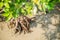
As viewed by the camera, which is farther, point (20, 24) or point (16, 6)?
point (20, 24)

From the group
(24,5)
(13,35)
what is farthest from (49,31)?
(24,5)

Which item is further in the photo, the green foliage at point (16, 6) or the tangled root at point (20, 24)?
the tangled root at point (20, 24)

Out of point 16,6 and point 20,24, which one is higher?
point 16,6

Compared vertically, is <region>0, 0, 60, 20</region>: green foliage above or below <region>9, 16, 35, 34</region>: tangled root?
above

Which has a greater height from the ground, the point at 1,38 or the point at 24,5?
the point at 24,5

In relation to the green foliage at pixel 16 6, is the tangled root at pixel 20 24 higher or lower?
lower

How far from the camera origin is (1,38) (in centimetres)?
227

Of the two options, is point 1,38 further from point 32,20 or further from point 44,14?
point 44,14

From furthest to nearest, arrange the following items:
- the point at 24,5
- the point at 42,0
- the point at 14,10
→ the point at 24,5 < the point at 14,10 < the point at 42,0

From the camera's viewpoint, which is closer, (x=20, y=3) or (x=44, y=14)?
(x=20, y=3)

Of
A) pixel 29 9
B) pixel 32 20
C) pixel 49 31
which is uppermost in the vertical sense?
pixel 29 9

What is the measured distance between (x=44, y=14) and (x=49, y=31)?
0.33 metres

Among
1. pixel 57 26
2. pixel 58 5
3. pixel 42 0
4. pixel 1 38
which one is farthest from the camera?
pixel 58 5

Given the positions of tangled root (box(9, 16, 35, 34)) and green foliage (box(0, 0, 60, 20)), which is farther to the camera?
tangled root (box(9, 16, 35, 34))
